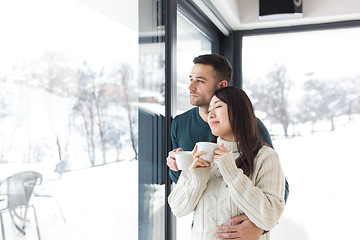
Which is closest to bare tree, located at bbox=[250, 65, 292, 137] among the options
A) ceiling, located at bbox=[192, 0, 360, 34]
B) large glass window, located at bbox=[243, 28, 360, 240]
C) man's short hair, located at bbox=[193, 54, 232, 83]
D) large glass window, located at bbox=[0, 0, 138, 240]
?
large glass window, located at bbox=[243, 28, 360, 240]

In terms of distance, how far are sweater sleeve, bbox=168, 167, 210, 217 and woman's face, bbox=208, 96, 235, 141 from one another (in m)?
0.14

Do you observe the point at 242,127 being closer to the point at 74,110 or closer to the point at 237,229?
the point at 237,229

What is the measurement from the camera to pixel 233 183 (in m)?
1.09

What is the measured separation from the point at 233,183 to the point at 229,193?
7cm

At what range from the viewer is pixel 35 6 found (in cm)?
101

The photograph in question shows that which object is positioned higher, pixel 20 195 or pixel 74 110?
pixel 74 110

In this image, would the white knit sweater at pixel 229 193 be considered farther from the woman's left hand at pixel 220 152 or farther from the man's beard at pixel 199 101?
the man's beard at pixel 199 101

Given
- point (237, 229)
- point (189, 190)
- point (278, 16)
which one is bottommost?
point (237, 229)

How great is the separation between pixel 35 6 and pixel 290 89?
Answer: 108 inches

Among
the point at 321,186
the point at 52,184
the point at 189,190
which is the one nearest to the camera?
the point at 52,184

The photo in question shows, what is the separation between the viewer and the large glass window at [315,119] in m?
3.13

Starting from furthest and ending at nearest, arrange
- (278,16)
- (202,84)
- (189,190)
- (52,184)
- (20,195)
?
1. (278,16)
2. (202,84)
3. (189,190)
4. (52,184)
5. (20,195)

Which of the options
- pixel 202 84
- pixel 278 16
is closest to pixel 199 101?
pixel 202 84

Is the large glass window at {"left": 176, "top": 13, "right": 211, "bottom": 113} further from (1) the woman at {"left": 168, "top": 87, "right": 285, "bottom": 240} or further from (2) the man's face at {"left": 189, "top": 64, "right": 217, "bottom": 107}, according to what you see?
(1) the woman at {"left": 168, "top": 87, "right": 285, "bottom": 240}
